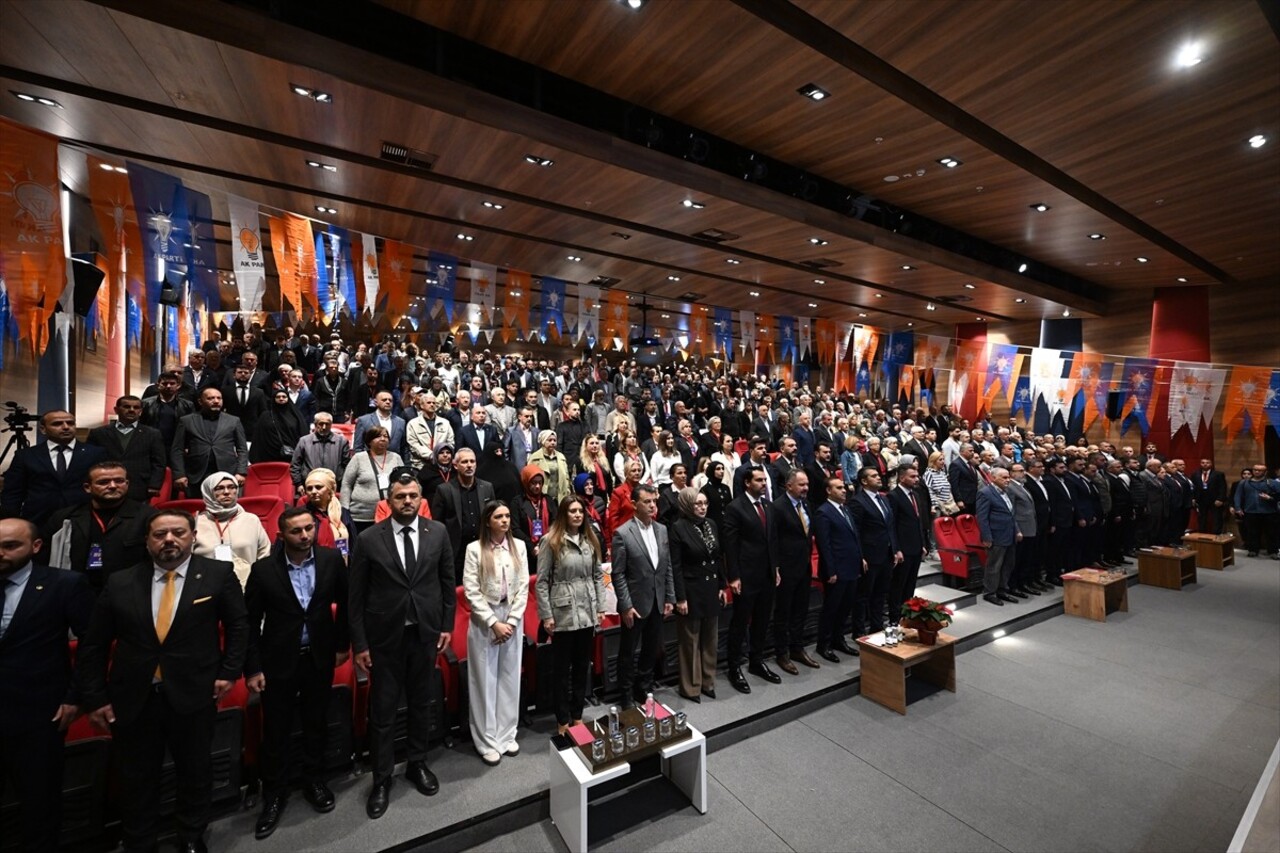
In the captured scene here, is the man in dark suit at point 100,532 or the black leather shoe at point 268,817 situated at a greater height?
the man in dark suit at point 100,532

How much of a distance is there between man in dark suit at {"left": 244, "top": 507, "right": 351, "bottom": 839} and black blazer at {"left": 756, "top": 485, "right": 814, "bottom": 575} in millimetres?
3074

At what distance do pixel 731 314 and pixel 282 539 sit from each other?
1119 centimetres

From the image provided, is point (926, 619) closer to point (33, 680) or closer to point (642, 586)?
point (642, 586)

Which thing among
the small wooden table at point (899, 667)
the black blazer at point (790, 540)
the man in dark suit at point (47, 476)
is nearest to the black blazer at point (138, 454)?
the man in dark suit at point (47, 476)

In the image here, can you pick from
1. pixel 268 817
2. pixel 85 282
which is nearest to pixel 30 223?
pixel 85 282

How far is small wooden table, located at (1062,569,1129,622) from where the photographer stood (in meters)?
6.02

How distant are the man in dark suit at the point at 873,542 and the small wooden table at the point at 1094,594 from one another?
9.33 ft

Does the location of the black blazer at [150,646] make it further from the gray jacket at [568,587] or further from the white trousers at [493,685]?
the gray jacket at [568,587]

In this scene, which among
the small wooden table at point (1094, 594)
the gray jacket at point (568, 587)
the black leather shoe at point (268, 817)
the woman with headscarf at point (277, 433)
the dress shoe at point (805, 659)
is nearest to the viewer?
the black leather shoe at point (268, 817)

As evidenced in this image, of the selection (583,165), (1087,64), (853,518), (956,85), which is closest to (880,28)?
(956,85)

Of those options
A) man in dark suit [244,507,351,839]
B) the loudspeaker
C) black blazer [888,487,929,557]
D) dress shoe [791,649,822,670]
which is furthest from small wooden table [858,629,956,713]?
the loudspeaker

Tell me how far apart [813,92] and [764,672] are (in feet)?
16.8

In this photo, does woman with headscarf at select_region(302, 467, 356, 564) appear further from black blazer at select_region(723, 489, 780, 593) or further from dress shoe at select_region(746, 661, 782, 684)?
dress shoe at select_region(746, 661, 782, 684)

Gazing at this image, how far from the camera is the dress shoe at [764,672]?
4.16 meters
